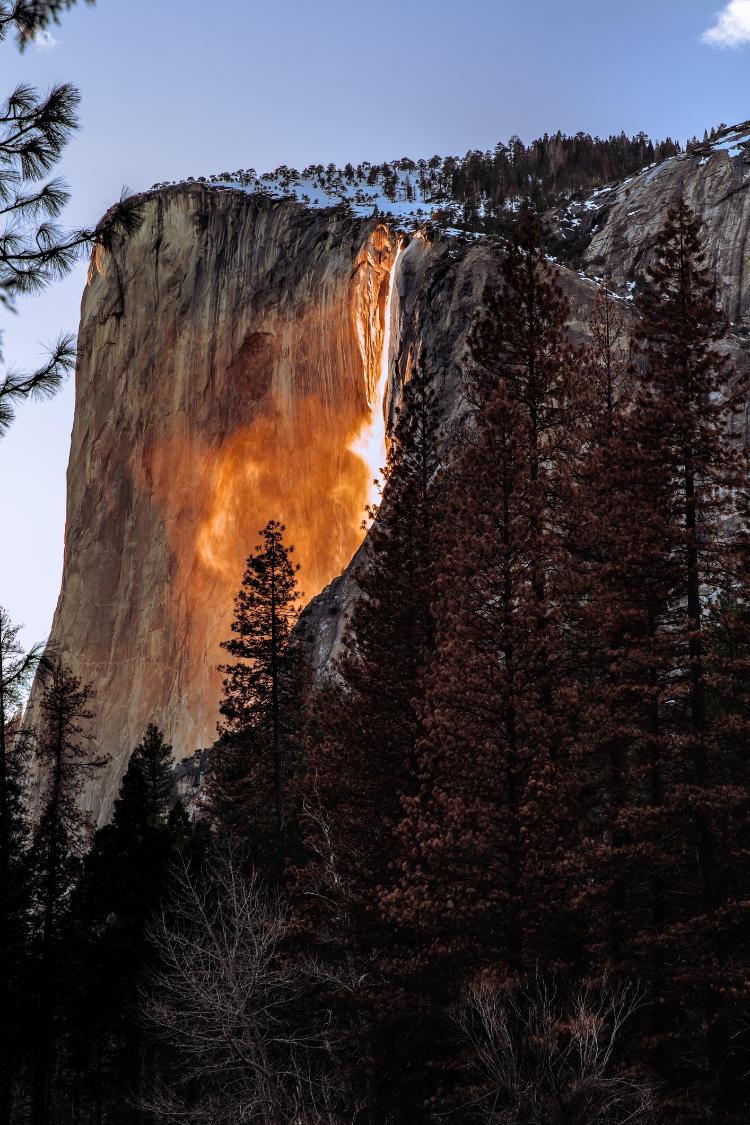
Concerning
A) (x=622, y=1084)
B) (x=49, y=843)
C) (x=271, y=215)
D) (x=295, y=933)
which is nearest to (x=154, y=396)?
(x=271, y=215)

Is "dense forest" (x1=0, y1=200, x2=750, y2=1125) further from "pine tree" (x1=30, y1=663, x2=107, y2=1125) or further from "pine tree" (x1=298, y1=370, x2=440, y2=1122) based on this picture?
"pine tree" (x1=30, y1=663, x2=107, y2=1125)

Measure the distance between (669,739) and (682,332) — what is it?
22.0 ft

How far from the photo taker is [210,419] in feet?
235

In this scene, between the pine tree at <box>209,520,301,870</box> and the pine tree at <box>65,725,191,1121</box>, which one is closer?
the pine tree at <box>65,725,191,1121</box>

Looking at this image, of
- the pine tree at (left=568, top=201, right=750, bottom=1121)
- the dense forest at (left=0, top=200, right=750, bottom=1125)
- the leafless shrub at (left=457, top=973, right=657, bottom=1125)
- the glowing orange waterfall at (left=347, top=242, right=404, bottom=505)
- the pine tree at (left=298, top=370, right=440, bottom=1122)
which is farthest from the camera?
the glowing orange waterfall at (left=347, top=242, right=404, bottom=505)

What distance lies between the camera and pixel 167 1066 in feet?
79.2

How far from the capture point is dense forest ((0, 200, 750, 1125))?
1388 centimetres

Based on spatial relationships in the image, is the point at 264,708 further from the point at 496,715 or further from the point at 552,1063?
the point at 552,1063

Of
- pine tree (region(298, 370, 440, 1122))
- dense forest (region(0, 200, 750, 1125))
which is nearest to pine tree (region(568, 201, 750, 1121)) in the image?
dense forest (region(0, 200, 750, 1125))

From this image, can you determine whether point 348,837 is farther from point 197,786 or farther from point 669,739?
point 197,786

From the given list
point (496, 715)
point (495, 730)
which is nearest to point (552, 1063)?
point (495, 730)

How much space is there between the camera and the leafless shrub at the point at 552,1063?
10930 mm

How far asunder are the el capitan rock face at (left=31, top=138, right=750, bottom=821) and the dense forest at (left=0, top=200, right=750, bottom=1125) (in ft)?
116

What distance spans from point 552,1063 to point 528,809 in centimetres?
335
